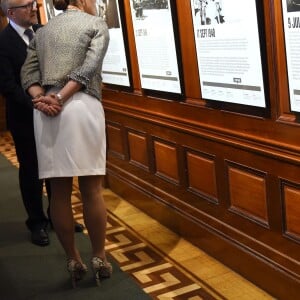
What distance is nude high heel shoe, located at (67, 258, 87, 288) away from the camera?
2.91m

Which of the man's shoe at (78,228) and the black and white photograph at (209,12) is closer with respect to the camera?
the black and white photograph at (209,12)

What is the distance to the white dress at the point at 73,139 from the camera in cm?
265

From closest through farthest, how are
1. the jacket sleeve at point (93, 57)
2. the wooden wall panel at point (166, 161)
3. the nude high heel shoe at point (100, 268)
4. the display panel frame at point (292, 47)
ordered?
the display panel frame at point (292, 47) → the jacket sleeve at point (93, 57) → the nude high heel shoe at point (100, 268) → the wooden wall panel at point (166, 161)

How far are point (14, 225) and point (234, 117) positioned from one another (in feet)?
6.78

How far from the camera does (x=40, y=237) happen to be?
359 centimetres

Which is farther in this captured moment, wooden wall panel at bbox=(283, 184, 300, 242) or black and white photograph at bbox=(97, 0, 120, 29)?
black and white photograph at bbox=(97, 0, 120, 29)

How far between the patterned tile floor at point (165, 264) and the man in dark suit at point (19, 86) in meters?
0.56

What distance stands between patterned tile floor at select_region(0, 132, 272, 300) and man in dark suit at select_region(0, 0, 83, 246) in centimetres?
56

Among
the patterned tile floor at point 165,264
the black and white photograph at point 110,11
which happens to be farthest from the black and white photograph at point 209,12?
the patterned tile floor at point 165,264

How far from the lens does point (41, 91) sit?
2736 millimetres

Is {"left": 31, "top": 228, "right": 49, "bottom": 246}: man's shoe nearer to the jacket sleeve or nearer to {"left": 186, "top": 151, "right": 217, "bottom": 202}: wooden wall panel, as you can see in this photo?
{"left": 186, "top": 151, "right": 217, "bottom": 202}: wooden wall panel

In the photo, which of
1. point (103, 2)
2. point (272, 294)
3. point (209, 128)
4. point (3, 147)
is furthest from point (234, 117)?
point (3, 147)

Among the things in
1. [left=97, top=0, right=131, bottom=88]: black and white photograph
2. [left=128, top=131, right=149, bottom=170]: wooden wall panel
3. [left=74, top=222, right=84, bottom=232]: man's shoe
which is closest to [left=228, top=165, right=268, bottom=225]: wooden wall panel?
[left=128, top=131, right=149, bottom=170]: wooden wall panel

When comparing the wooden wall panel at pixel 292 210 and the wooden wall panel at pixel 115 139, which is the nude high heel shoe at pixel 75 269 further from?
the wooden wall panel at pixel 115 139
